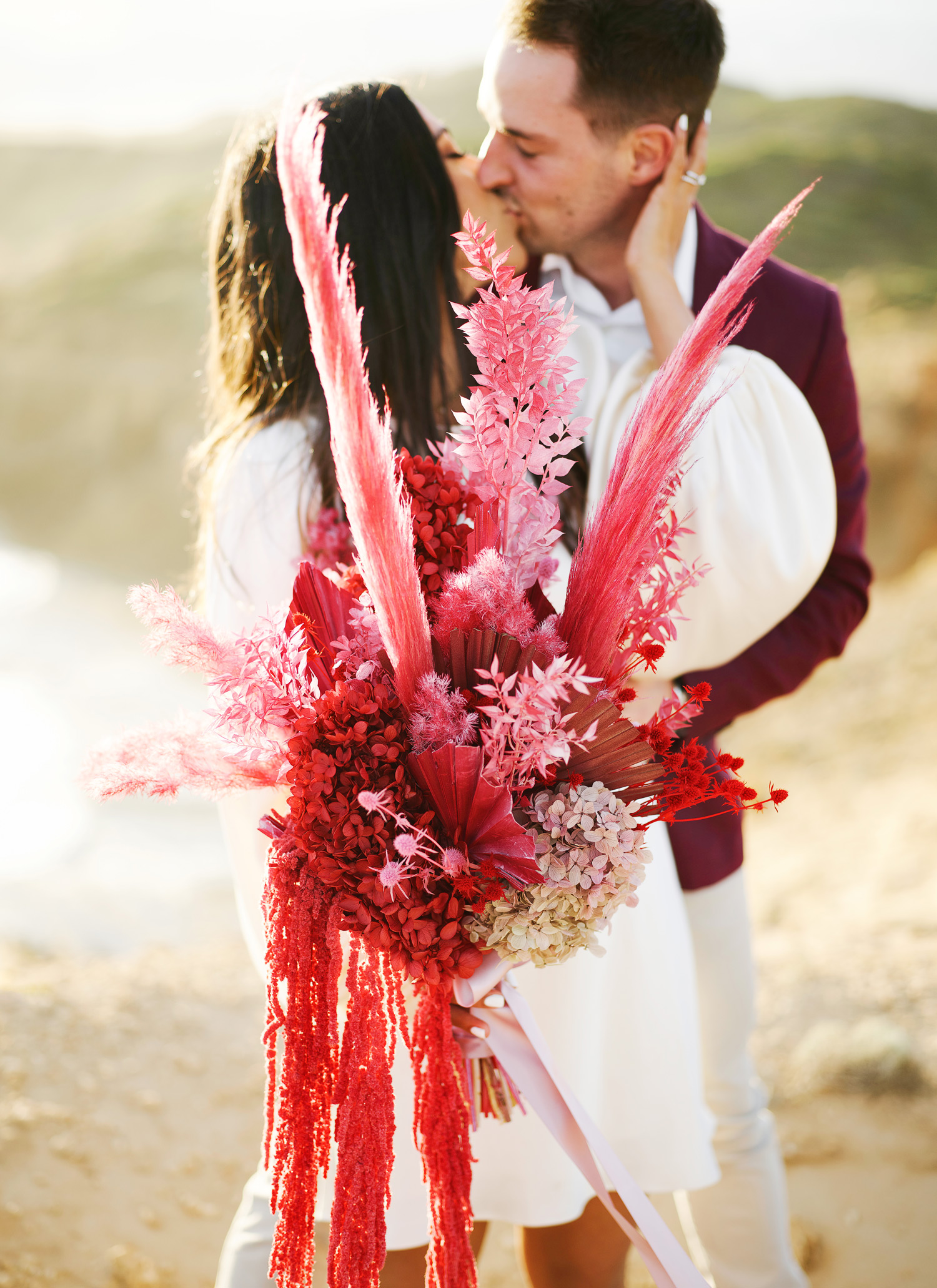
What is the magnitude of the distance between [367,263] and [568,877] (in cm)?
98

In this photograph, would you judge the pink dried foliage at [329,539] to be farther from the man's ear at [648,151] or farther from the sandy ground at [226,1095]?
the sandy ground at [226,1095]

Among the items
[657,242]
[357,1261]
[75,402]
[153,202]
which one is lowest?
[357,1261]

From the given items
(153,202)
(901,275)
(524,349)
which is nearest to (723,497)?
(524,349)

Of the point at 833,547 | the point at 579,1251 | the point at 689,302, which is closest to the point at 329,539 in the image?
the point at 689,302

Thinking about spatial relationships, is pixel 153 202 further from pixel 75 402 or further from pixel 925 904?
pixel 925 904

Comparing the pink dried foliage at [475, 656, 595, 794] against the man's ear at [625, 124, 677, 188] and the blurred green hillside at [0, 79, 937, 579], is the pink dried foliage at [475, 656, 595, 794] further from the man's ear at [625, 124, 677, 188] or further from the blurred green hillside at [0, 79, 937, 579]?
the blurred green hillside at [0, 79, 937, 579]

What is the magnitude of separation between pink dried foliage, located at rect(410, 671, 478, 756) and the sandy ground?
1.97 metres

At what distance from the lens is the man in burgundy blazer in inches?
64.3

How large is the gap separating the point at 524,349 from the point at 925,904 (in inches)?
149

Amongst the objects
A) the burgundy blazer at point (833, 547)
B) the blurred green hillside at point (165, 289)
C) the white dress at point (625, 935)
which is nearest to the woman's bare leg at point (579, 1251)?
the white dress at point (625, 935)

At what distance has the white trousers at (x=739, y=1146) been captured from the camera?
1.86 meters

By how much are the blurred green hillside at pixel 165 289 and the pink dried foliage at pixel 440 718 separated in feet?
29.0

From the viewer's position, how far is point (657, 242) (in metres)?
1.68

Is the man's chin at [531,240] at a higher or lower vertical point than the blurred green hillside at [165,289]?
lower
